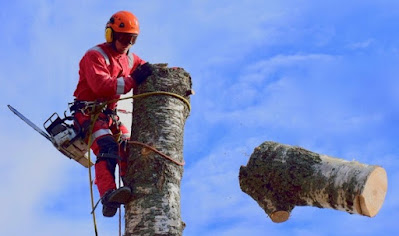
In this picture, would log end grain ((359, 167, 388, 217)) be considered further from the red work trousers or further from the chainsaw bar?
the chainsaw bar

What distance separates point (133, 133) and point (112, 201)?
0.62m

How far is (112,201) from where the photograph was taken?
4734 mm

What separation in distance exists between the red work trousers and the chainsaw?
123mm

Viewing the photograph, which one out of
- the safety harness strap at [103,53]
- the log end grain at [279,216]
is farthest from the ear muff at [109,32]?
the log end grain at [279,216]

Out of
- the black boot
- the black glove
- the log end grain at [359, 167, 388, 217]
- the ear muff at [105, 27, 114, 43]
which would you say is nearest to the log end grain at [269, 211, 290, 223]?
the log end grain at [359, 167, 388, 217]

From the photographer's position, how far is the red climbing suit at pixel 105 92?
5.11 m

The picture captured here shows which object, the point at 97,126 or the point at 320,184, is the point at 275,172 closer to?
the point at 320,184

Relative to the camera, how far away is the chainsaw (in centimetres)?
559

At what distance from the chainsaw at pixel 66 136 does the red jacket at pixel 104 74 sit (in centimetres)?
29

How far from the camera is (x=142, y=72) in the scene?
5195 millimetres

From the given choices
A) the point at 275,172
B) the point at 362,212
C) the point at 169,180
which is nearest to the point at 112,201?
the point at 169,180

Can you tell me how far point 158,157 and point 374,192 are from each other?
5.56 feet

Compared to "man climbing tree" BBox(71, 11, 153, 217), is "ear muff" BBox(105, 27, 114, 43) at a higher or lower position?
higher

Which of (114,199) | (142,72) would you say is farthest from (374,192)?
(142,72)
